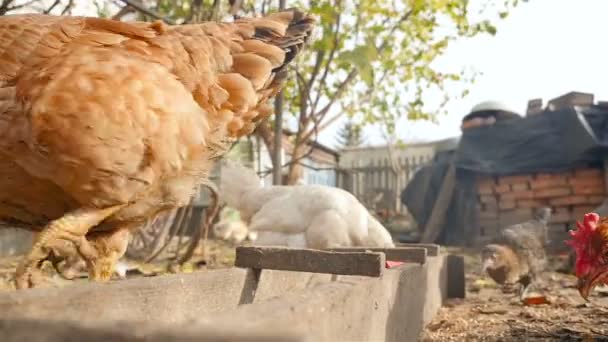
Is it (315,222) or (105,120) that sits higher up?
(105,120)

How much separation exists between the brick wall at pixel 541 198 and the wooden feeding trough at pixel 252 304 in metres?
4.49

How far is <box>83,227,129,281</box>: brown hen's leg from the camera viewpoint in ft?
7.28

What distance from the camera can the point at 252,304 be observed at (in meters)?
0.92

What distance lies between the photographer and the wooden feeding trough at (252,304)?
2.23ft

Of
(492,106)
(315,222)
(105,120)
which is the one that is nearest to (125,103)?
(105,120)

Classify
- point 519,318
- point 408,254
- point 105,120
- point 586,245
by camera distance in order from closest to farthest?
1. point 105,120
2. point 586,245
3. point 408,254
4. point 519,318

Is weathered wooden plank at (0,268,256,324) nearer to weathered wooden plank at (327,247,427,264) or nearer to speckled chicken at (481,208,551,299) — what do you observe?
weathered wooden plank at (327,247,427,264)

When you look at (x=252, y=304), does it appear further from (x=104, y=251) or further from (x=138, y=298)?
(x=104, y=251)

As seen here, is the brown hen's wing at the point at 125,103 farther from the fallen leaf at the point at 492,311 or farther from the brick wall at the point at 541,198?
the brick wall at the point at 541,198

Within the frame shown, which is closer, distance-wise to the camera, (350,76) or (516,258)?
(516,258)

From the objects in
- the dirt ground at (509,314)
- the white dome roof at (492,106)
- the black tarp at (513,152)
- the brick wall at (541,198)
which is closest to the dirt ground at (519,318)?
the dirt ground at (509,314)

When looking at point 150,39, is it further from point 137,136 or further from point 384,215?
point 384,215

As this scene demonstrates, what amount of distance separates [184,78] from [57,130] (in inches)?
23.4

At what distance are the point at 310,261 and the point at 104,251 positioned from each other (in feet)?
3.14
